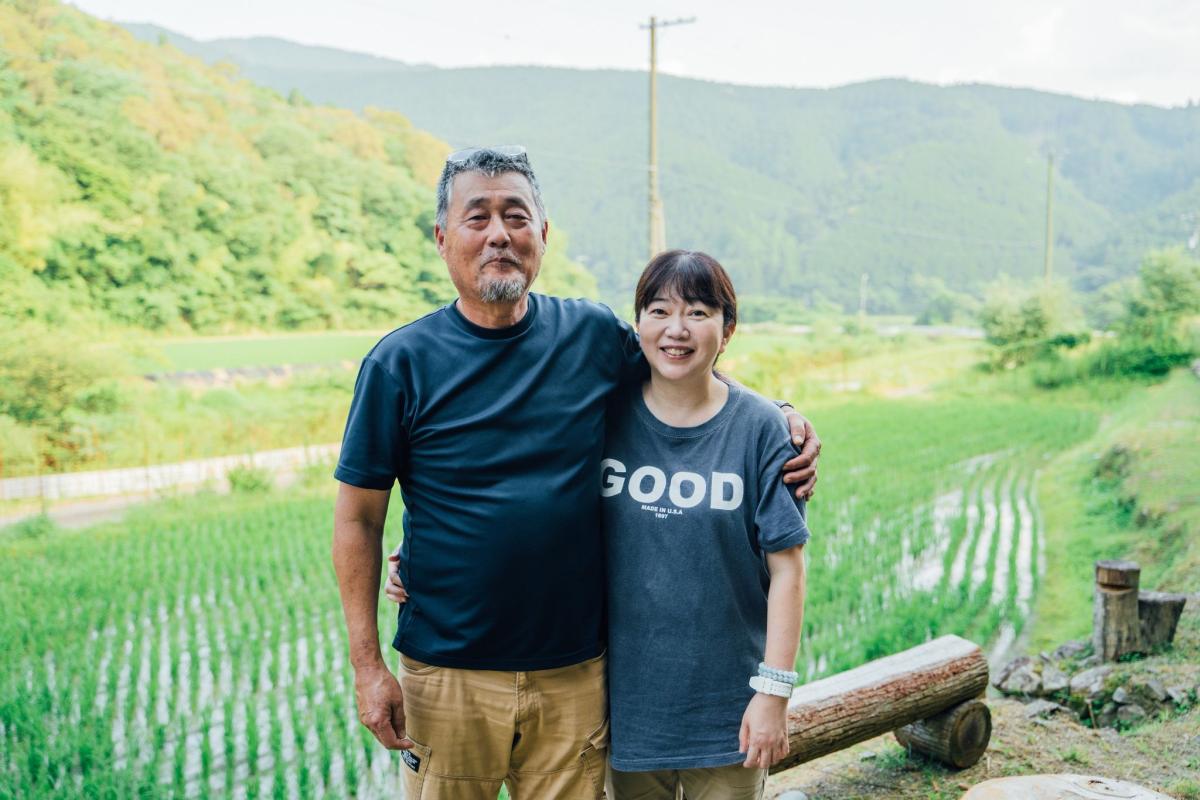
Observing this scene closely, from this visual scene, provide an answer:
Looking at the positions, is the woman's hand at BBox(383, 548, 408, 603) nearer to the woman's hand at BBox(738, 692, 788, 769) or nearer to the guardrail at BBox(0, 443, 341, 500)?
the woman's hand at BBox(738, 692, 788, 769)

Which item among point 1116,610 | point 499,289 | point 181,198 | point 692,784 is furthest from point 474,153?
point 181,198

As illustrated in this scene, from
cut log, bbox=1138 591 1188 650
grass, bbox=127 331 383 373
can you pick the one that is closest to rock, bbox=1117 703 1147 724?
cut log, bbox=1138 591 1188 650

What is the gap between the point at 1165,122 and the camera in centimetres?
7194

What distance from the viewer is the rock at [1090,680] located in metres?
4.07

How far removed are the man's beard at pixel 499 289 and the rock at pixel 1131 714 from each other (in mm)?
3411

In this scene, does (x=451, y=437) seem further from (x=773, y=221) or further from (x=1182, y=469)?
(x=773, y=221)

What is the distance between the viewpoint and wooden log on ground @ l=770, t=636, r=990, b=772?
9.73ft

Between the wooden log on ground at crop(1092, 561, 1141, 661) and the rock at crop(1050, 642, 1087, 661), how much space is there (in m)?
0.20

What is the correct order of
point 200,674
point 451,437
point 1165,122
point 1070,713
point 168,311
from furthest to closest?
point 1165,122 → point 168,311 → point 200,674 → point 1070,713 → point 451,437

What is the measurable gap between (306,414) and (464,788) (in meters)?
15.6

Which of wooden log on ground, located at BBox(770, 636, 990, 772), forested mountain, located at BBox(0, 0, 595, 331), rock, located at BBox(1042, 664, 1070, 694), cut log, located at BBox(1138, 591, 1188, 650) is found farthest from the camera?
forested mountain, located at BBox(0, 0, 595, 331)

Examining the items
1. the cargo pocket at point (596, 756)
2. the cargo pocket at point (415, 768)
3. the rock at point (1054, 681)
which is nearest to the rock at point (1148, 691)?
the rock at point (1054, 681)

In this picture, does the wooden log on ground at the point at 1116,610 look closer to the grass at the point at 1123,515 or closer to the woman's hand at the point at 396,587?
the grass at the point at 1123,515

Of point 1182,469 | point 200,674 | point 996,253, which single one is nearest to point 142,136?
point 200,674
